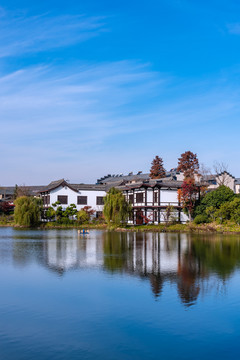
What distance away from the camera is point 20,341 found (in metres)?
8.95

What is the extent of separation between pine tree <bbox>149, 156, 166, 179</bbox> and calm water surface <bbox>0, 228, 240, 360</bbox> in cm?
5319

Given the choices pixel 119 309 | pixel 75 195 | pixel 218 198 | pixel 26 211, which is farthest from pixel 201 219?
pixel 119 309

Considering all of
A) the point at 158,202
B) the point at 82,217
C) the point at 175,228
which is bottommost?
the point at 175,228

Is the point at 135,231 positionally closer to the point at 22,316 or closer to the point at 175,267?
the point at 175,267

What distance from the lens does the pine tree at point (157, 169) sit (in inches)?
2916

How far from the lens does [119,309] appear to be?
11.6 meters

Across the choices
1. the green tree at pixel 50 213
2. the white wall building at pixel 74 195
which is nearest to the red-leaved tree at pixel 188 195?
the white wall building at pixel 74 195

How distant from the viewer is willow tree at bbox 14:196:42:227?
5038 cm

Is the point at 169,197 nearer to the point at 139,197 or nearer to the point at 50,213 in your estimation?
the point at 139,197

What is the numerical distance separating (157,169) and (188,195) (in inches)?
1037

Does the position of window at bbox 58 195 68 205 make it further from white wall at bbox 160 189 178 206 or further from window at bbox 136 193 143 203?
white wall at bbox 160 189 178 206

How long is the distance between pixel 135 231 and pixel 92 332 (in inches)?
1440

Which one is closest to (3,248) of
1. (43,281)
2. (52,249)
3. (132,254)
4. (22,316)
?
(52,249)

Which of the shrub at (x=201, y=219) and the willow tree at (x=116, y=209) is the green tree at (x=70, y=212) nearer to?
the willow tree at (x=116, y=209)
